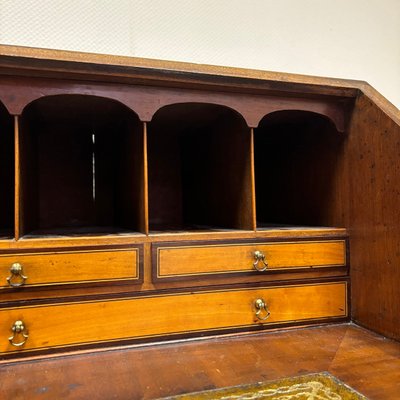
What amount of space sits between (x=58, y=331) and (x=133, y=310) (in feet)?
0.71

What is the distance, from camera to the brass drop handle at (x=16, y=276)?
1.05m

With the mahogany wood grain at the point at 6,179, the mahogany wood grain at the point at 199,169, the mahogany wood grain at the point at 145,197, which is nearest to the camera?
the mahogany wood grain at the point at 145,197

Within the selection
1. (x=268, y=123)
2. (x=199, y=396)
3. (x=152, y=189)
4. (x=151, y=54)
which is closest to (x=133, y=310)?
(x=199, y=396)

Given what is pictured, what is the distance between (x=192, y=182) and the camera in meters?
1.84

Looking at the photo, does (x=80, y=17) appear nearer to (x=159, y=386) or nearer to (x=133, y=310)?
(x=133, y=310)

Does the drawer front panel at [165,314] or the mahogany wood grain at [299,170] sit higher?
the mahogany wood grain at [299,170]

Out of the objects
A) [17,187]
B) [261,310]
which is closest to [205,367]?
[261,310]

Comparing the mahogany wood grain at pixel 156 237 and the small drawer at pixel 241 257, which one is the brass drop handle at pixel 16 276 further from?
the small drawer at pixel 241 257

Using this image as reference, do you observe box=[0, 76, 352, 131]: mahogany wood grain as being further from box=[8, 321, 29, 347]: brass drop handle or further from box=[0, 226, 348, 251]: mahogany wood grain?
box=[8, 321, 29, 347]: brass drop handle

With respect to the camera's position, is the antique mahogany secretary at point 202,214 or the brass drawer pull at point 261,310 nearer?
the antique mahogany secretary at point 202,214

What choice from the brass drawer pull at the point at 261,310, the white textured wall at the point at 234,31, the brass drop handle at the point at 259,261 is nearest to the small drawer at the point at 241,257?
the brass drop handle at the point at 259,261

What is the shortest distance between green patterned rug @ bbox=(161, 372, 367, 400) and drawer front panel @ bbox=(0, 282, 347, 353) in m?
0.33

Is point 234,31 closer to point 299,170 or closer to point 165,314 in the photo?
point 299,170

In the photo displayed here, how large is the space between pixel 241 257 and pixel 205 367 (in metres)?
0.37
